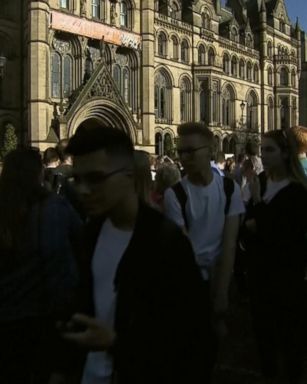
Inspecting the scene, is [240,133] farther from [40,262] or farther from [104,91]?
[40,262]

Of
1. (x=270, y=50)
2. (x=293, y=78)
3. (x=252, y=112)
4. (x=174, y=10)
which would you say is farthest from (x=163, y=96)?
(x=293, y=78)

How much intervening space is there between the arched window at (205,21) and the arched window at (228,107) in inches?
198

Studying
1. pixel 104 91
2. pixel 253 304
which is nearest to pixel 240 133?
pixel 104 91

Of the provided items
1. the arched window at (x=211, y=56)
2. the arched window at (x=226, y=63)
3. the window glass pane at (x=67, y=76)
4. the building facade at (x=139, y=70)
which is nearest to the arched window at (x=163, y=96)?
the building facade at (x=139, y=70)

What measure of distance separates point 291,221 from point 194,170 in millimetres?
899

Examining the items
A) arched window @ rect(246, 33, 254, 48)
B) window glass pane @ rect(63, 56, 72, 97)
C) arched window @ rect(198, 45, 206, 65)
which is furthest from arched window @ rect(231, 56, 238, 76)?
window glass pane @ rect(63, 56, 72, 97)

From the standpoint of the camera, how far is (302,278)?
4.19 meters

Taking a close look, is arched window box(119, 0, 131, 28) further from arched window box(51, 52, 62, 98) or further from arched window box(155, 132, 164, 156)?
arched window box(155, 132, 164, 156)

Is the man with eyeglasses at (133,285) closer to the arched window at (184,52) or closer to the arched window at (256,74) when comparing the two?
the arched window at (184,52)

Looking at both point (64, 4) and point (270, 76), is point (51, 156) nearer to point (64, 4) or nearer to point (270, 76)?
point (64, 4)

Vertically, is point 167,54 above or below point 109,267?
above

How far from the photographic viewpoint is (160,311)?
1.86 meters

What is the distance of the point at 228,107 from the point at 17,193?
42.8 metres

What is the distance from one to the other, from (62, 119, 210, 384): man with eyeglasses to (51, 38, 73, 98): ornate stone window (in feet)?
95.2
